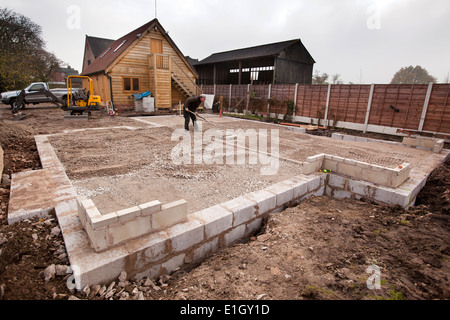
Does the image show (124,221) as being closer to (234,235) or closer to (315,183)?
(234,235)

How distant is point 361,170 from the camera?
4820 mm

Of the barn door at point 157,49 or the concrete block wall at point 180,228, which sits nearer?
the concrete block wall at point 180,228

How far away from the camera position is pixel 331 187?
520 centimetres

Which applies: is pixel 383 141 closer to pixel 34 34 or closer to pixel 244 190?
pixel 244 190

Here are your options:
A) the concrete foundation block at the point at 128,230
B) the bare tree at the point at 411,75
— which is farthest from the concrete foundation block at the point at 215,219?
the bare tree at the point at 411,75

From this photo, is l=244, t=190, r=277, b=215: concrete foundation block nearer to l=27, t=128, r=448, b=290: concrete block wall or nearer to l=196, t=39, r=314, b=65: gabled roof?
l=27, t=128, r=448, b=290: concrete block wall

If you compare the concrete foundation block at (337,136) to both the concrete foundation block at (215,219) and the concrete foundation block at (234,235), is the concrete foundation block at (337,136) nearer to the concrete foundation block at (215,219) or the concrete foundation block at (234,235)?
the concrete foundation block at (234,235)

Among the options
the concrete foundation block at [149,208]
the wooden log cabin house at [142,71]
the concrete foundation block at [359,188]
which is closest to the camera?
the concrete foundation block at [149,208]

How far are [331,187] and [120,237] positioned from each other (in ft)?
14.2

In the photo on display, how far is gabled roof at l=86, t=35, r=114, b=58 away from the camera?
95.9 feet

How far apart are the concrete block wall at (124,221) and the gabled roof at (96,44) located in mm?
32388

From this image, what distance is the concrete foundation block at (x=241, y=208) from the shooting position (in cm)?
347

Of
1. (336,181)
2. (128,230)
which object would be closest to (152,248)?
(128,230)
